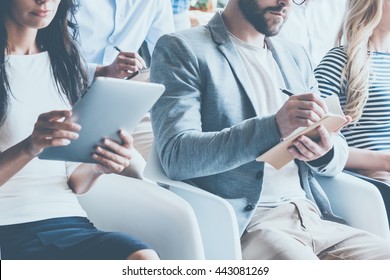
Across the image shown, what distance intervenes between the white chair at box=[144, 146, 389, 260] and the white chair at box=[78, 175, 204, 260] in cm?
7

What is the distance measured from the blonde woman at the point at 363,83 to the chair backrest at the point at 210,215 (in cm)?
51

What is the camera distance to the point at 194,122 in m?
1.45

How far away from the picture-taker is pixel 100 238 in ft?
4.24

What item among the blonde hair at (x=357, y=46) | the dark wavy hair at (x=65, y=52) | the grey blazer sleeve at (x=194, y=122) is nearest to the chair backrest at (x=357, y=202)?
the blonde hair at (x=357, y=46)

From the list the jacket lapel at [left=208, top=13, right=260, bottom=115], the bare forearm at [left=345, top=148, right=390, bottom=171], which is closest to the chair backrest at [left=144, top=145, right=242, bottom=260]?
the jacket lapel at [left=208, top=13, right=260, bottom=115]

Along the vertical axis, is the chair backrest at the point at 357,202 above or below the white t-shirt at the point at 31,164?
below

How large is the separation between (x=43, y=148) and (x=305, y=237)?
0.63m

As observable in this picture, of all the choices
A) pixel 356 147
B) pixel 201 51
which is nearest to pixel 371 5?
pixel 356 147

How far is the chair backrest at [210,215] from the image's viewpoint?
1418mm

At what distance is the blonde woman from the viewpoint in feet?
5.94

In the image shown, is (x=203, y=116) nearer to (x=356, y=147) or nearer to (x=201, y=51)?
(x=201, y=51)

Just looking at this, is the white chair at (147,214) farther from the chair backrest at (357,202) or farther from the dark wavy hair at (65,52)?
the chair backrest at (357,202)

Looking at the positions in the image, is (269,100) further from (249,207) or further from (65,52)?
(65,52)
